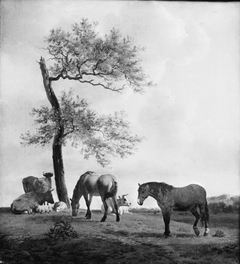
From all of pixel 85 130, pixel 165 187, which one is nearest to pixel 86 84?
pixel 85 130

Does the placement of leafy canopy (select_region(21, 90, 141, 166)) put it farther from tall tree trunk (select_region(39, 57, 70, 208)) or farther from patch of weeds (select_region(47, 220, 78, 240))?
patch of weeds (select_region(47, 220, 78, 240))

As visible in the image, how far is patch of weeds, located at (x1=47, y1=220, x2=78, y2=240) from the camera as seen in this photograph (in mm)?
6117

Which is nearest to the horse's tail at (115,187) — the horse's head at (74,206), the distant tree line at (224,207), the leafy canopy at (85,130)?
the leafy canopy at (85,130)

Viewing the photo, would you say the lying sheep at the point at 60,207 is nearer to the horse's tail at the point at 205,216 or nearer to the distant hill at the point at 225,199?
the horse's tail at the point at 205,216

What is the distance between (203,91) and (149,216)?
5.74ft

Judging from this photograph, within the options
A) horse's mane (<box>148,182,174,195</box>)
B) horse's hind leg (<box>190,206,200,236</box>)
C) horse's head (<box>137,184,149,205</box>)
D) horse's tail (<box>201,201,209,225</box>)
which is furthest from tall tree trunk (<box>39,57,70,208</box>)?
horse's tail (<box>201,201,209,225</box>)

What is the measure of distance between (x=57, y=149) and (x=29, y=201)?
2.57 ft

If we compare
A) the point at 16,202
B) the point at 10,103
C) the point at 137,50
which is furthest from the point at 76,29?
the point at 16,202

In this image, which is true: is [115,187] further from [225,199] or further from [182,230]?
[225,199]

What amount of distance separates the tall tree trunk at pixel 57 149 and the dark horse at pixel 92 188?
15 cm

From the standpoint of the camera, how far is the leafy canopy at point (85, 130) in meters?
6.44

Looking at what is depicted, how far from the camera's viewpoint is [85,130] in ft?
21.3

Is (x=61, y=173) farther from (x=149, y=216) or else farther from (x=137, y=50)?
(x=137, y=50)

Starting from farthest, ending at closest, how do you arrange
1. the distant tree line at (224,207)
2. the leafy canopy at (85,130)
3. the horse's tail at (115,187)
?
the leafy canopy at (85,130) → the horse's tail at (115,187) → the distant tree line at (224,207)
